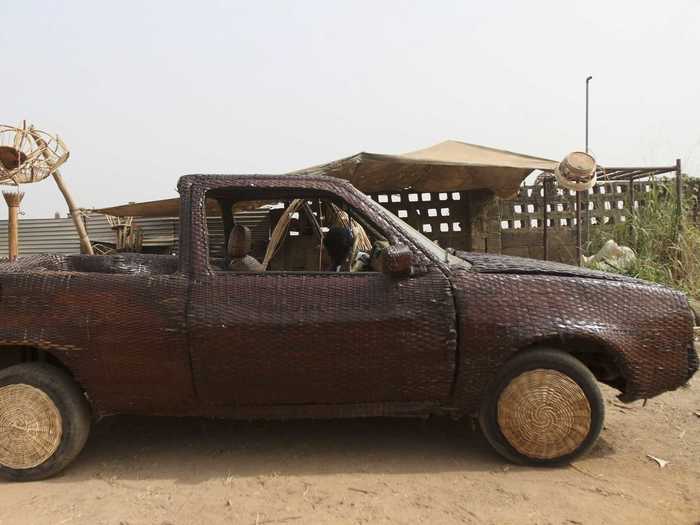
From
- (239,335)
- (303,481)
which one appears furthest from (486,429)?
(239,335)

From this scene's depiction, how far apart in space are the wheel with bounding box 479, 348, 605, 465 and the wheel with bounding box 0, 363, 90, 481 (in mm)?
2249

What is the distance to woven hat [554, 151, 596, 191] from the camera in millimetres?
6555

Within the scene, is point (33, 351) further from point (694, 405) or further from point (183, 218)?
point (694, 405)

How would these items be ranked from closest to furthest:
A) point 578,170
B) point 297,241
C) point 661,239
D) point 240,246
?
1. point 240,246
2. point 578,170
3. point 661,239
4. point 297,241

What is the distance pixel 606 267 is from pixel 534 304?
5446 millimetres

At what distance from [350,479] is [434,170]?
225 inches

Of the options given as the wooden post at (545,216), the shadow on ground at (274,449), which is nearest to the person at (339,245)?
the shadow on ground at (274,449)

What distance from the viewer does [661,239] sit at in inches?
311

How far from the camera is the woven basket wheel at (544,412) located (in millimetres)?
2746

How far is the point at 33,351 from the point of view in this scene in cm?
293

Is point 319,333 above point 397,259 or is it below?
below

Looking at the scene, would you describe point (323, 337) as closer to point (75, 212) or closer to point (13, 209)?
point (13, 209)

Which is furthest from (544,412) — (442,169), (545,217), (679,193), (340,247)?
(679,193)

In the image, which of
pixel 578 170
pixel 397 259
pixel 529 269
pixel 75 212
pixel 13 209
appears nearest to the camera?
pixel 397 259
